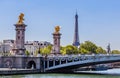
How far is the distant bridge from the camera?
189ft

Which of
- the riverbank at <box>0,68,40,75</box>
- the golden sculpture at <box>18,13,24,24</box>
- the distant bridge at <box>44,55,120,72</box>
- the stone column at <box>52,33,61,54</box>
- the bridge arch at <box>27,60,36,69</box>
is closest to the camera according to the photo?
the riverbank at <box>0,68,40,75</box>

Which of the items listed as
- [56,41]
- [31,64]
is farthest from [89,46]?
[31,64]

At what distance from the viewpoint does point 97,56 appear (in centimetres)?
5812

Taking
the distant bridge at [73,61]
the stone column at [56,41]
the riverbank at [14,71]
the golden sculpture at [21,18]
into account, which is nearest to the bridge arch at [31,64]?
the distant bridge at [73,61]

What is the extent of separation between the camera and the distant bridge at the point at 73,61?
189ft

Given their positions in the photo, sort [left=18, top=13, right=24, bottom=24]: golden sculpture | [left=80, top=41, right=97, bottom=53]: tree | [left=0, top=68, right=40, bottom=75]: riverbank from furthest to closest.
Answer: [left=80, top=41, right=97, bottom=53]: tree
[left=18, top=13, right=24, bottom=24]: golden sculpture
[left=0, top=68, right=40, bottom=75]: riverbank

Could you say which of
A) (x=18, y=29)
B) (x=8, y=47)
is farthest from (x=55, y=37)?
(x=8, y=47)

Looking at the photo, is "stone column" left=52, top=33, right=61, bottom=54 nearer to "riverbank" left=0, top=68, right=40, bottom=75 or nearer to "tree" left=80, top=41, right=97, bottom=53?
"riverbank" left=0, top=68, right=40, bottom=75

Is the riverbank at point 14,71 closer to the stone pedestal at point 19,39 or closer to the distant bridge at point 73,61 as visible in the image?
the distant bridge at point 73,61

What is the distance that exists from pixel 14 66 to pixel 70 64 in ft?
28.1

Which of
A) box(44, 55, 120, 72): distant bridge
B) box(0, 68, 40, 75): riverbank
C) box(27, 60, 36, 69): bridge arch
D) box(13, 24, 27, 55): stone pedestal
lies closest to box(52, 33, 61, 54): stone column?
box(44, 55, 120, 72): distant bridge

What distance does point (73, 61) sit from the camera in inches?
2362

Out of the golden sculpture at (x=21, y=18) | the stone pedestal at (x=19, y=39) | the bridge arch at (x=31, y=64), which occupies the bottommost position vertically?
the bridge arch at (x=31, y=64)

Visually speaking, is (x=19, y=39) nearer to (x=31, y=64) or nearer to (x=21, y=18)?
(x=21, y=18)
